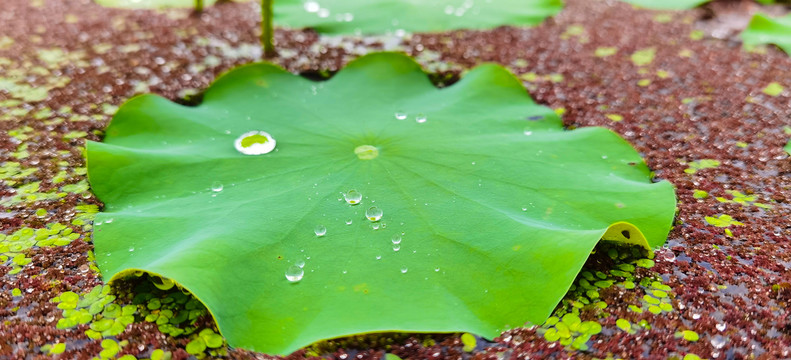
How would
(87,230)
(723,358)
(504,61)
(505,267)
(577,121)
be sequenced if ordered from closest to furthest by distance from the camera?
(723,358) < (505,267) < (87,230) < (577,121) < (504,61)

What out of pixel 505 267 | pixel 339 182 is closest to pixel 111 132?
pixel 339 182

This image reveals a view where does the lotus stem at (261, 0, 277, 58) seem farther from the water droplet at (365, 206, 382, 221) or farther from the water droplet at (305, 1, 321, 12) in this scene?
the water droplet at (365, 206, 382, 221)

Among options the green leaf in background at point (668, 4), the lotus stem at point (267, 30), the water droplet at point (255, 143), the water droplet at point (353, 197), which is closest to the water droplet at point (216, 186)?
the water droplet at point (255, 143)

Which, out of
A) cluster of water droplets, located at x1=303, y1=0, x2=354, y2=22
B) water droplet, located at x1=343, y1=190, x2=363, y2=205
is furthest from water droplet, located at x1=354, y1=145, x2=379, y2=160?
cluster of water droplets, located at x1=303, y1=0, x2=354, y2=22

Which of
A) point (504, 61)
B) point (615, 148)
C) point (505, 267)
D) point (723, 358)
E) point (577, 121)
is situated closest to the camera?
point (723, 358)

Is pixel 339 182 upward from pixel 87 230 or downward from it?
upward

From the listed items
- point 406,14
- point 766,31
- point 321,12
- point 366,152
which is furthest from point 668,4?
point 366,152

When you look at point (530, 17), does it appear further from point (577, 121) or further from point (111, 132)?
point (111, 132)

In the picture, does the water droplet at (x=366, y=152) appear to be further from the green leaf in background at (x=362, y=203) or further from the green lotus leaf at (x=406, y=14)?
the green lotus leaf at (x=406, y=14)
